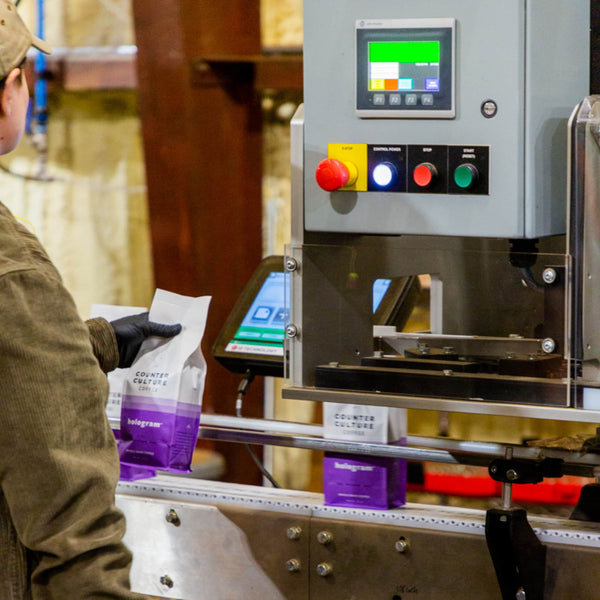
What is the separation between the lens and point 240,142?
3924 millimetres

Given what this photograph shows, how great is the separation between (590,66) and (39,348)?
106 centimetres

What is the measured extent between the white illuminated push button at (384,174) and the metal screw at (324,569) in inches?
27.5

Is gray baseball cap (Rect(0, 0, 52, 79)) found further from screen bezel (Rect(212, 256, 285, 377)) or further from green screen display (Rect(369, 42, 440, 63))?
screen bezel (Rect(212, 256, 285, 377))

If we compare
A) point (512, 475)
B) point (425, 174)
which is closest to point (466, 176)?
point (425, 174)

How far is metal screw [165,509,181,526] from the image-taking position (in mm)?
1904

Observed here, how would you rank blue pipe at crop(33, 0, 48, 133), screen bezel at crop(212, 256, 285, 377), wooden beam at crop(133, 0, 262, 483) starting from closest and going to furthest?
screen bezel at crop(212, 256, 285, 377) < wooden beam at crop(133, 0, 262, 483) < blue pipe at crop(33, 0, 48, 133)

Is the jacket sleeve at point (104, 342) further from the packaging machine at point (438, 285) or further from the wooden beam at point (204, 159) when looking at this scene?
the wooden beam at point (204, 159)

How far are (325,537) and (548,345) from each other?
0.55 metres

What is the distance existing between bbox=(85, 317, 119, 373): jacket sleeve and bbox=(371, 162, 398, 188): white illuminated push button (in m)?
0.55

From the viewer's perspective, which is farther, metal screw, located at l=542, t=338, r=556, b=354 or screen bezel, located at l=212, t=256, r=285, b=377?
screen bezel, located at l=212, t=256, r=285, b=377

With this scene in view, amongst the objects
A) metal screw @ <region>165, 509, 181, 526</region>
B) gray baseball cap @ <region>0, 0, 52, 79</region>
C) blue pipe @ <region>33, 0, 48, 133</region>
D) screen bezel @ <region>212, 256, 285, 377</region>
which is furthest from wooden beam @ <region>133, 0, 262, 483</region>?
gray baseball cap @ <region>0, 0, 52, 79</region>

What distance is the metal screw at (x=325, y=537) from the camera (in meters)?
1.79

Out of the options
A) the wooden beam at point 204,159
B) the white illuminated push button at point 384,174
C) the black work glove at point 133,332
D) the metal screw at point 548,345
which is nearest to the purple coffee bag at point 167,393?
the black work glove at point 133,332

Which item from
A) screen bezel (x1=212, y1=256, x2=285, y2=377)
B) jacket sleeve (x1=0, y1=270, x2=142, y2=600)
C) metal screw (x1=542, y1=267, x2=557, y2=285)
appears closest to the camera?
jacket sleeve (x1=0, y1=270, x2=142, y2=600)
